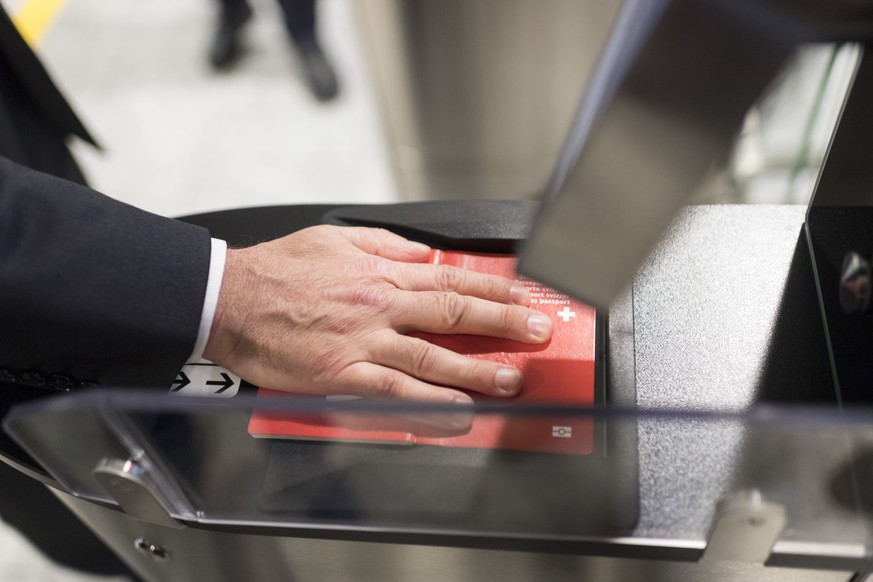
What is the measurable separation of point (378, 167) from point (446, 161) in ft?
1.09

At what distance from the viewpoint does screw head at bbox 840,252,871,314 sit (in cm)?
55

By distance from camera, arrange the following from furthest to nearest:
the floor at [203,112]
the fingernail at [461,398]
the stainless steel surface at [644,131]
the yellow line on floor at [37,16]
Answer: the yellow line on floor at [37,16] < the floor at [203,112] < the fingernail at [461,398] < the stainless steel surface at [644,131]

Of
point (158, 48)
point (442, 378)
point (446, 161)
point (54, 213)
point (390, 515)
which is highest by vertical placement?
point (158, 48)

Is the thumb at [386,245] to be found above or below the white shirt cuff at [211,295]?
above

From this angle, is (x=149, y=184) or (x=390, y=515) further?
(x=149, y=184)

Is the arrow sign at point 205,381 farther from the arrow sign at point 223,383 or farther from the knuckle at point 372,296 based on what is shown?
the knuckle at point 372,296

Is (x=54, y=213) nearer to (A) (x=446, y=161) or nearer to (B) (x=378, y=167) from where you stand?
(A) (x=446, y=161)

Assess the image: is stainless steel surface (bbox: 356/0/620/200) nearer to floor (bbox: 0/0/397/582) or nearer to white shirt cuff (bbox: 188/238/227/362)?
floor (bbox: 0/0/397/582)

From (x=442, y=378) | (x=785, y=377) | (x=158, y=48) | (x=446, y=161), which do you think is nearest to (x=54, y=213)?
(x=442, y=378)

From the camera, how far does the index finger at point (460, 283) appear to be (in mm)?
726

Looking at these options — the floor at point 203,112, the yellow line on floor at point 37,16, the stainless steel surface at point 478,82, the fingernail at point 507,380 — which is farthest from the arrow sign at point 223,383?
the yellow line on floor at point 37,16

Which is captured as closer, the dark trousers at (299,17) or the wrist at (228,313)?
the wrist at (228,313)

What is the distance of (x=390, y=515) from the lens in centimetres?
62

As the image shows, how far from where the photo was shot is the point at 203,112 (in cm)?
199
